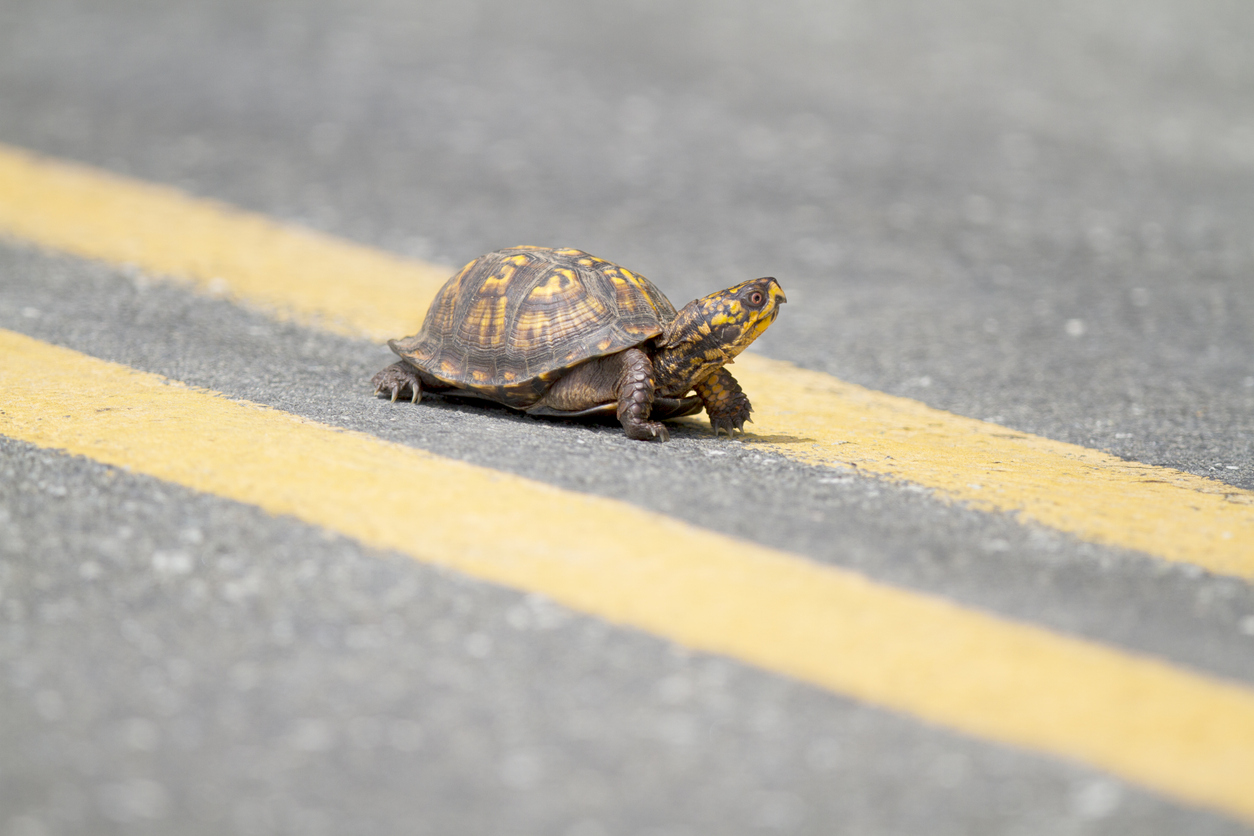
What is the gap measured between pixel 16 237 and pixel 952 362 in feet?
19.1

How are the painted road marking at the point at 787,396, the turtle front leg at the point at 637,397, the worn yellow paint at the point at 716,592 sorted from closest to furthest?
1. the worn yellow paint at the point at 716,592
2. the painted road marking at the point at 787,396
3. the turtle front leg at the point at 637,397

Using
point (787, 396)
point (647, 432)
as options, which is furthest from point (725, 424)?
point (787, 396)

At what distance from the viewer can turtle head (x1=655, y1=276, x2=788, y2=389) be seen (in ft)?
14.7

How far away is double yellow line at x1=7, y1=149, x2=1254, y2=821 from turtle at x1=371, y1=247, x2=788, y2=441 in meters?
0.50

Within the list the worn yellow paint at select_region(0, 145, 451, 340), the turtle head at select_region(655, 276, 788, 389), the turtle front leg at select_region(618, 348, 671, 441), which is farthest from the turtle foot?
the worn yellow paint at select_region(0, 145, 451, 340)

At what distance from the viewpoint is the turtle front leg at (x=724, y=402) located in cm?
472

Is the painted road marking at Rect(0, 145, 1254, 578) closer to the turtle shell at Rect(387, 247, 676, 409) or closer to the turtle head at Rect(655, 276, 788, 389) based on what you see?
the turtle head at Rect(655, 276, 788, 389)

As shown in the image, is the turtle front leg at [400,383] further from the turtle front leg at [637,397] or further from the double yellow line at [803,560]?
the turtle front leg at [637,397]

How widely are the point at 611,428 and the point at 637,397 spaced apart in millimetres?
384

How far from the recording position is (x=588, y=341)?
4.48 meters

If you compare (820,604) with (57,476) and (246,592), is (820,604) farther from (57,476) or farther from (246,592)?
(57,476)

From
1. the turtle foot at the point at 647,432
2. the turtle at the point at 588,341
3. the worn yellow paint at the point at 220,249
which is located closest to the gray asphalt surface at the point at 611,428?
the turtle foot at the point at 647,432

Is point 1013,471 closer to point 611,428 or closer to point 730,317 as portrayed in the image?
point 730,317

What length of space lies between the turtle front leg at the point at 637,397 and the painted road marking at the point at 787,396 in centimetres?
51
